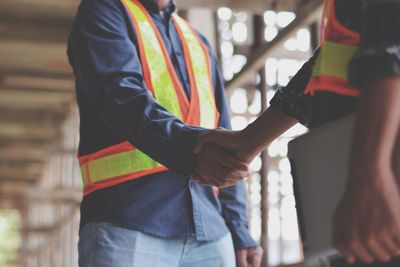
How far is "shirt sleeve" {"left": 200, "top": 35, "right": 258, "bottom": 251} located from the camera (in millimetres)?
3135

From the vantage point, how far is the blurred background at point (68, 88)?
5867 millimetres

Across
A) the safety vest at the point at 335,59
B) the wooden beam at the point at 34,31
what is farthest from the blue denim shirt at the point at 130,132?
the wooden beam at the point at 34,31

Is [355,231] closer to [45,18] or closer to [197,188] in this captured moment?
[197,188]

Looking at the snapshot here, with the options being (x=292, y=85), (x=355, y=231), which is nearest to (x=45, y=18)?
(x=292, y=85)

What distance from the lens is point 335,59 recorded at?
177cm

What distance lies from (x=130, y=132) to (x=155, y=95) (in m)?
0.26

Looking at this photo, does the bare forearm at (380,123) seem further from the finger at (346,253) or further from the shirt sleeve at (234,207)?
the shirt sleeve at (234,207)

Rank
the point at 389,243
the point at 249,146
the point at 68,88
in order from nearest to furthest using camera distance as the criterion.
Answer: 1. the point at 389,243
2. the point at 249,146
3. the point at 68,88

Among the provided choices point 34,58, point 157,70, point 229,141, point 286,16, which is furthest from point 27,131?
point 229,141

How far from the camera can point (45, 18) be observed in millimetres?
9789

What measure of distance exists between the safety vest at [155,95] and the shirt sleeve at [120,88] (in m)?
0.07

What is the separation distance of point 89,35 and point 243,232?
983 millimetres

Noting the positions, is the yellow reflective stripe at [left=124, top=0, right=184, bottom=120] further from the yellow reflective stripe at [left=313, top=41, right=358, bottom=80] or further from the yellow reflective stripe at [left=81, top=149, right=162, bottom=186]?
the yellow reflective stripe at [left=313, top=41, right=358, bottom=80]

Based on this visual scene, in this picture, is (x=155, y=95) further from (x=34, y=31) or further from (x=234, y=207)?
(x=34, y=31)
